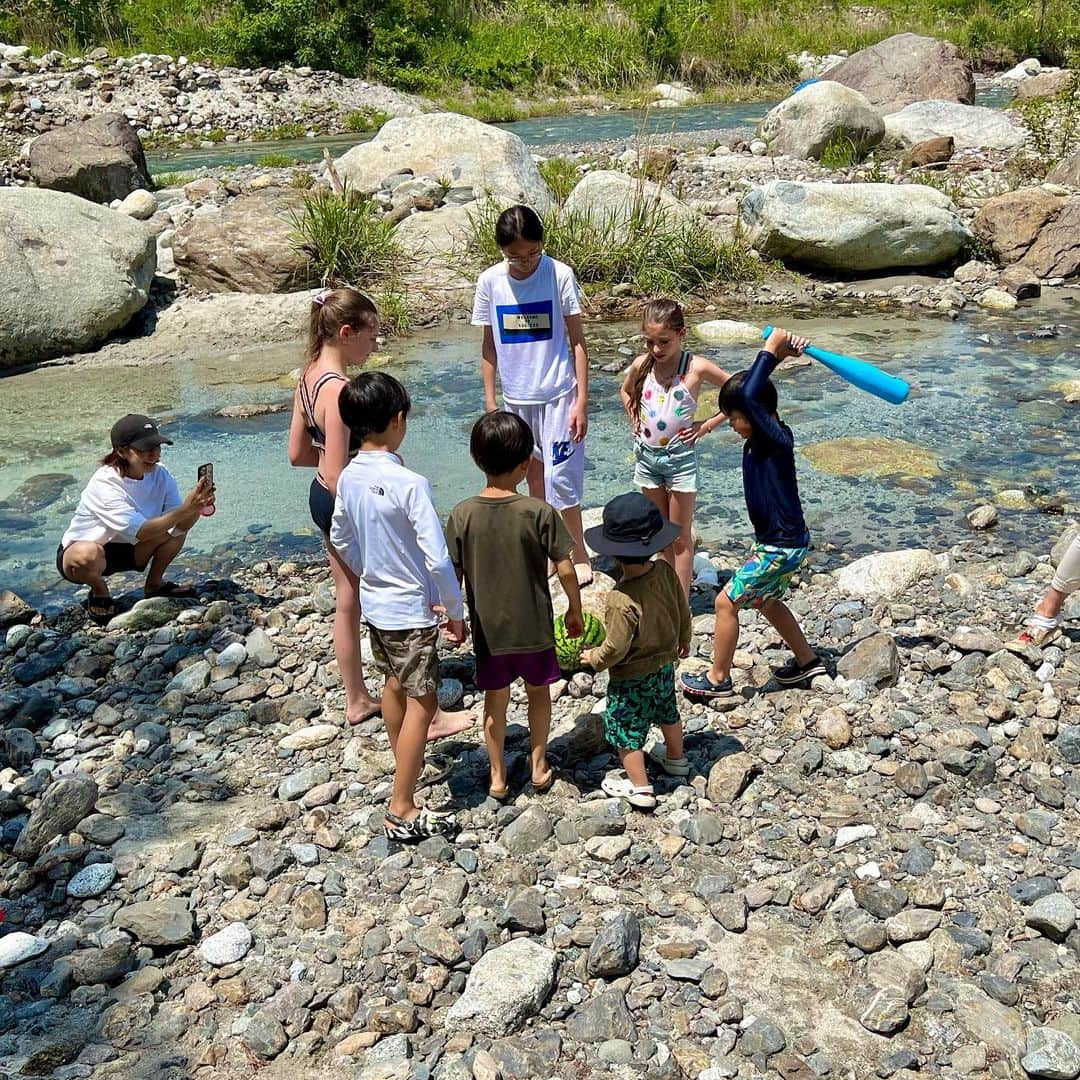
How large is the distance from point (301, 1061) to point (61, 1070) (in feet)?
1.97

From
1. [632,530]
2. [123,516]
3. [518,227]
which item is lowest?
[123,516]

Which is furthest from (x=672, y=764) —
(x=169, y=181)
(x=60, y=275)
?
(x=169, y=181)

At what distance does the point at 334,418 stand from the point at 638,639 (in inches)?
52.3

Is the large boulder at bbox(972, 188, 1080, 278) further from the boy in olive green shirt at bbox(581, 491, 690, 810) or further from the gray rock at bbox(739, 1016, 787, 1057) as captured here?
the gray rock at bbox(739, 1016, 787, 1057)

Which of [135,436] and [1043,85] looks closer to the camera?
[135,436]

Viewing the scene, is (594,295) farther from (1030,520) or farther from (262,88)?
(262,88)

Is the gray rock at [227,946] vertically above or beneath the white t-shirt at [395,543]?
beneath

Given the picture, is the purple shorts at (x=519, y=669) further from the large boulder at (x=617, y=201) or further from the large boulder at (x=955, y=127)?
the large boulder at (x=955, y=127)

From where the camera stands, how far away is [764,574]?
169 inches

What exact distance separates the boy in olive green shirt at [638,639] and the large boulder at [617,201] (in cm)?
836

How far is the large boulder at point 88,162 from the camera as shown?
46.2ft

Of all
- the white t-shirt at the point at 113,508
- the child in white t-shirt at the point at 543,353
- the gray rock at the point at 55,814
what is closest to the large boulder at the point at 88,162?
the white t-shirt at the point at 113,508

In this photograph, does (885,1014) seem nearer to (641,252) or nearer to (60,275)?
(641,252)

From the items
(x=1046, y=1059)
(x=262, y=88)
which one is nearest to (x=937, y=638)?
(x=1046, y=1059)
